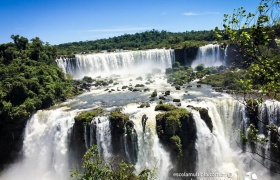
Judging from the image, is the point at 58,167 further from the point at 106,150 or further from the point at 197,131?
the point at 197,131

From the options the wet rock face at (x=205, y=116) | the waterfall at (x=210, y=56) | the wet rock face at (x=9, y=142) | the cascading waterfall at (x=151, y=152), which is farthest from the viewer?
the waterfall at (x=210, y=56)

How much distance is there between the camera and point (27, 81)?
88.7ft

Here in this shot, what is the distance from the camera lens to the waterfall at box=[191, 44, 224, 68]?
46625mm

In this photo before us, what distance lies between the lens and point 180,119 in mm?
20688

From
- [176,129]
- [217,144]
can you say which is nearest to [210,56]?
[217,144]

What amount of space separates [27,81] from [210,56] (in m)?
31.7

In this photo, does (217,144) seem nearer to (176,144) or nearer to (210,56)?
(176,144)

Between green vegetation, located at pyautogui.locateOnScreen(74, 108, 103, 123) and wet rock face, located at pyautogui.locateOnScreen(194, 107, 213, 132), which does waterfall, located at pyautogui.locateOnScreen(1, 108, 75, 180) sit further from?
wet rock face, located at pyautogui.locateOnScreen(194, 107, 213, 132)

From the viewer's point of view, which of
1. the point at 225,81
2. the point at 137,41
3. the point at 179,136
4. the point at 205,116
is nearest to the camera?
the point at 179,136

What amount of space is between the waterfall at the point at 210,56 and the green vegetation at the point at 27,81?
2364cm

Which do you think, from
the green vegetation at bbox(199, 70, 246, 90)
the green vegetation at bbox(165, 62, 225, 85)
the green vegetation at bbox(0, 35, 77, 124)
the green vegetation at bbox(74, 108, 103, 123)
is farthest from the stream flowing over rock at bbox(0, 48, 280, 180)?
the green vegetation at bbox(165, 62, 225, 85)

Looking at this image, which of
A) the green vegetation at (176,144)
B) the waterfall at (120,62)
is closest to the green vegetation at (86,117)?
the green vegetation at (176,144)

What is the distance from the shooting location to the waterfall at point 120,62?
4419cm

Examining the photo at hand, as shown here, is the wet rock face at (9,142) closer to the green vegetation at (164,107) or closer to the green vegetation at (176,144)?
the green vegetation at (164,107)
